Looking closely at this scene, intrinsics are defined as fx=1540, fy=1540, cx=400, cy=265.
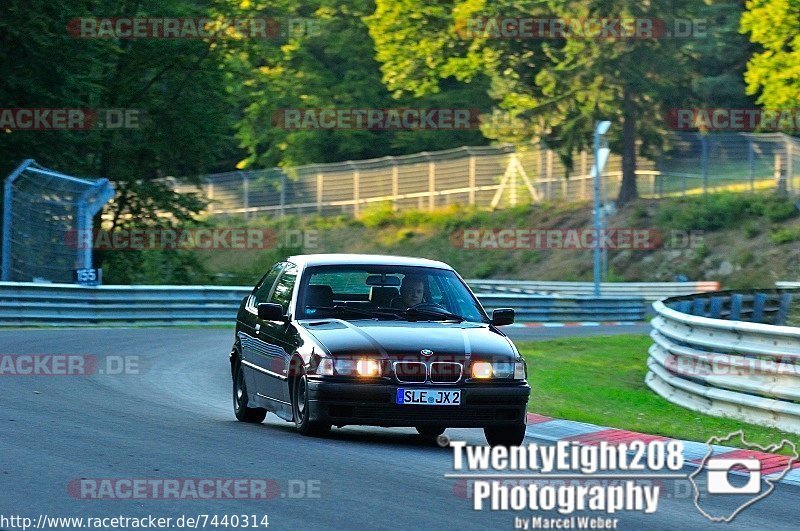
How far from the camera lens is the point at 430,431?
1241cm

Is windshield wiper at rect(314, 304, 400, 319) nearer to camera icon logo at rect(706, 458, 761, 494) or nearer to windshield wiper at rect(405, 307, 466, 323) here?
windshield wiper at rect(405, 307, 466, 323)

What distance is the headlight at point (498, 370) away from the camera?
37.1 ft

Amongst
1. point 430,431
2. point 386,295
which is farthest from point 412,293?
point 430,431

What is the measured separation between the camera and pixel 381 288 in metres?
12.5

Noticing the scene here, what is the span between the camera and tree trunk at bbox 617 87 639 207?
182 feet

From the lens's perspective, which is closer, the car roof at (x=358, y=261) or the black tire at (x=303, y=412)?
the black tire at (x=303, y=412)

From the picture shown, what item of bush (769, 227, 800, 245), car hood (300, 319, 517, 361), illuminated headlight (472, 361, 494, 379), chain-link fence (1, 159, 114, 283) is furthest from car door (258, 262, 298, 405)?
bush (769, 227, 800, 245)

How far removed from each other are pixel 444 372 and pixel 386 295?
141 cm

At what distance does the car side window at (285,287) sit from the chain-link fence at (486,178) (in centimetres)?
4215

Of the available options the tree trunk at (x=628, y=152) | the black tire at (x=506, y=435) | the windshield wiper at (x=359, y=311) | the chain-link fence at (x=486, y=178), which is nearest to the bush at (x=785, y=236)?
the chain-link fence at (x=486, y=178)

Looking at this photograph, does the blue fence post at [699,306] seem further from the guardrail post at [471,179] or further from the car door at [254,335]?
the guardrail post at [471,179]

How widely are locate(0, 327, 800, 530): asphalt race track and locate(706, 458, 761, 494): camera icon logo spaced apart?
0.19 m

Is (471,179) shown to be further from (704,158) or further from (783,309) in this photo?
(783,309)

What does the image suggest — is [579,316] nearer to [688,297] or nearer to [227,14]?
[227,14]
